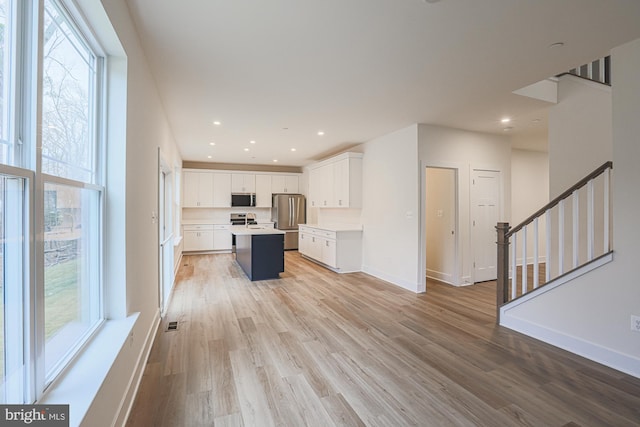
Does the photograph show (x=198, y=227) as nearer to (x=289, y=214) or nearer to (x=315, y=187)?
(x=289, y=214)

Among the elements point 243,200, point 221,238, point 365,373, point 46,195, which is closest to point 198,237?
point 221,238

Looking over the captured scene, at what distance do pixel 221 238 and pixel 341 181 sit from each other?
432 cm

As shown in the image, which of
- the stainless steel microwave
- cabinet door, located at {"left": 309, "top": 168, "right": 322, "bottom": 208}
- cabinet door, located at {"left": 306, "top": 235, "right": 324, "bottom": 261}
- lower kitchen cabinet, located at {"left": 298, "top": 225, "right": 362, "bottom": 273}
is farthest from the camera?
the stainless steel microwave

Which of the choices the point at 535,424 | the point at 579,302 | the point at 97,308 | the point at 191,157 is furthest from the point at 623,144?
the point at 191,157

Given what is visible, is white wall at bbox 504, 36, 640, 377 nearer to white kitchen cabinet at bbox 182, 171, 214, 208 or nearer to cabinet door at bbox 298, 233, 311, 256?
cabinet door at bbox 298, 233, 311, 256

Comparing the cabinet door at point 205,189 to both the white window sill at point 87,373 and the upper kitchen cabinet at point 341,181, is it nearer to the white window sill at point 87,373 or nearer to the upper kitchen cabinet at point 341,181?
the upper kitchen cabinet at point 341,181

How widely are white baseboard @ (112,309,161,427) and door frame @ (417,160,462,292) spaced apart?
3689 mm

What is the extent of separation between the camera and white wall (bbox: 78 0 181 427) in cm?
157

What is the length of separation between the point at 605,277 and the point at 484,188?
2.83 m

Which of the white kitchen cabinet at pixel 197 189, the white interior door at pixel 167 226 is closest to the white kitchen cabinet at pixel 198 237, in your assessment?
the white kitchen cabinet at pixel 197 189

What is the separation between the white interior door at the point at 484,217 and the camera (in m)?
5.00

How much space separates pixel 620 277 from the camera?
2.39 m

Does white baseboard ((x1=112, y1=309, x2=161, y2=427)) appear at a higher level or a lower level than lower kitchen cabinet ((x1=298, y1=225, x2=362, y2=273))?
lower

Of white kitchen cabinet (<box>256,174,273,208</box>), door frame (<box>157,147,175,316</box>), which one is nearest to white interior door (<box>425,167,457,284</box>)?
door frame (<box>157,147,175,316</box>)
